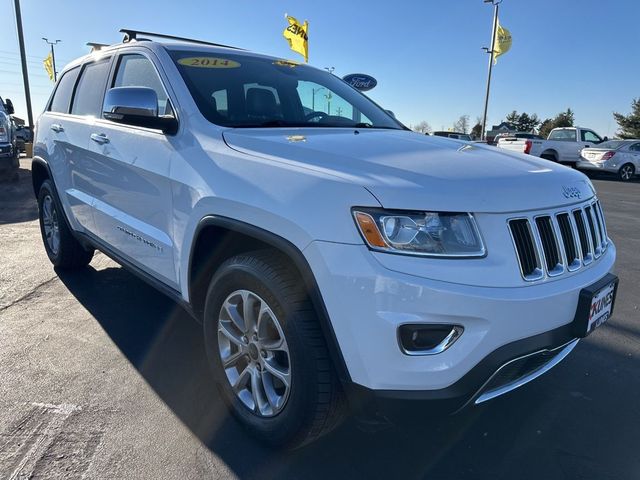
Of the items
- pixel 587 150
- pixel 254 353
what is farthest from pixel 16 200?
pixel 587 150

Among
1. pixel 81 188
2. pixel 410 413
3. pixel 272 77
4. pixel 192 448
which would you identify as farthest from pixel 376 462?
pixel 81 188

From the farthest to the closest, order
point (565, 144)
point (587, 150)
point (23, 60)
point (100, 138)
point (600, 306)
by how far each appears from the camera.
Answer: point (23, 60)
point (565, 144)
point (587, 150)
point (100, 138)
point (600, 306)

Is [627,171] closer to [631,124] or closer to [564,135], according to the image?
[564,135]

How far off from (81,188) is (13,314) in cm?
109

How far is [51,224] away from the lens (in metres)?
4.82

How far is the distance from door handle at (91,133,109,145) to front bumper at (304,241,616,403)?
2.18 metres

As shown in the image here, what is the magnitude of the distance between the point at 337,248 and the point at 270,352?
2.33 ft

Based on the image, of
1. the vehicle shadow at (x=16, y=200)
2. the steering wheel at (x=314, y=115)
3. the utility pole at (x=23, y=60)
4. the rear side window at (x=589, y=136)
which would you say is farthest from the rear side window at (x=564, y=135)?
the utility pole at (x=23, y=60)

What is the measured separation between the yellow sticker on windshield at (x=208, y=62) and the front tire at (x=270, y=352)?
1.38 m

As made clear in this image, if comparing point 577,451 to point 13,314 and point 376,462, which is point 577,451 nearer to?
point 376,462

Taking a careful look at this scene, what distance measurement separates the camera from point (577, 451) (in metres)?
2.32

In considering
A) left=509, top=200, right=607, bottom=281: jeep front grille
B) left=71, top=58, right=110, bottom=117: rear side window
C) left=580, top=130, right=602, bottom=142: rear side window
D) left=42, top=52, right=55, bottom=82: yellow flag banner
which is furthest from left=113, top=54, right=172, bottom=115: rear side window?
left=42, top=52, right=55, bottom=82: yellow flag banner

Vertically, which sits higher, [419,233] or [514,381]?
[419,233]

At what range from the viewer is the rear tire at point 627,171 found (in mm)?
18406
